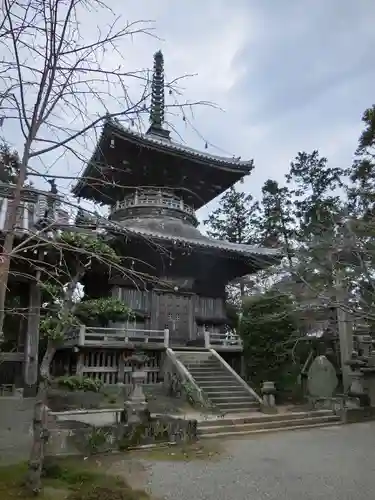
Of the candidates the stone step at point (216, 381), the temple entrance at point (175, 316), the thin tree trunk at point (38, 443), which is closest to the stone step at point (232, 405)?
the stone step at point (216, 381)

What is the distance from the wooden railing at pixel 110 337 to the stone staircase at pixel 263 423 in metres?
4.74

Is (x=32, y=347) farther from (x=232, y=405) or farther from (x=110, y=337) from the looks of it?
(x=232, y=405)

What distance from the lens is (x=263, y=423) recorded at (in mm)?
10266

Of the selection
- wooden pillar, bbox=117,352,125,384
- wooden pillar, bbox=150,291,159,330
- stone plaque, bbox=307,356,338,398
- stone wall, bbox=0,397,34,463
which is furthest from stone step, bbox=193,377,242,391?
stone wall, bbox=0,397,34,463

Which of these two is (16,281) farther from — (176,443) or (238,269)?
(238,269)

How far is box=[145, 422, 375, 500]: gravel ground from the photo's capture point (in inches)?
201

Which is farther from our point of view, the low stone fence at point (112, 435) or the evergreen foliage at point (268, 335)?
the evergreen foliage at point (268, 335)

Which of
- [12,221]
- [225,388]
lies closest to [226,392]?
[225,388]

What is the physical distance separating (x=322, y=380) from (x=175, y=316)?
6.20 metres

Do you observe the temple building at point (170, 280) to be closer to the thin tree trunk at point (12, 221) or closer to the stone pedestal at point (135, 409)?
the stone pedestal at point (135, 409)

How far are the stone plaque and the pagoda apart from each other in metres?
4.51

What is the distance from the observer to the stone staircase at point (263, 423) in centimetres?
938

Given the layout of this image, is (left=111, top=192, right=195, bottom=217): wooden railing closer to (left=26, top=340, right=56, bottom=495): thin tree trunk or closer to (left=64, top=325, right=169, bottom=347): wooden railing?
(left=64, top=325, right=169, bottom=347): wooden railing

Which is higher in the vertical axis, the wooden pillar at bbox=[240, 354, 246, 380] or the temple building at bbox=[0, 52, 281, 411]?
the temple building at bbox=[0, 52, 281, 411]
